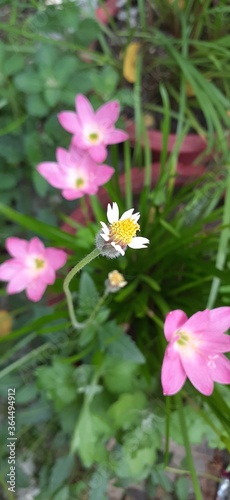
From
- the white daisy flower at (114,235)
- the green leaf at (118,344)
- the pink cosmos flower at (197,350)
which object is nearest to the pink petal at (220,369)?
the pink cosmos flower at (197,350)

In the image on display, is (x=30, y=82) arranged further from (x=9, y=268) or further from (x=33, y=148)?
(x=9, y=268)

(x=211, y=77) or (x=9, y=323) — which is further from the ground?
(x=211, y=77)

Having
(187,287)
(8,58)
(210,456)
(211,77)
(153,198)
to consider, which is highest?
(8,58)

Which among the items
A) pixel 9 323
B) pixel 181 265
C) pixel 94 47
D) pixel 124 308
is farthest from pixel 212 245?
pixel 94 47

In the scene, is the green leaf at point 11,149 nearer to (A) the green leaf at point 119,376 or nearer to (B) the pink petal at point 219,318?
(A) the green leaf at point 119,376

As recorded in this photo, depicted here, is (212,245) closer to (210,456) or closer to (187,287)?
(187,287)

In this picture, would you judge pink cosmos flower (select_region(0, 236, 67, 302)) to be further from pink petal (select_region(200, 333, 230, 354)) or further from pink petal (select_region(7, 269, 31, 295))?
pink petal (select_region(200, 333, 230, 354))
